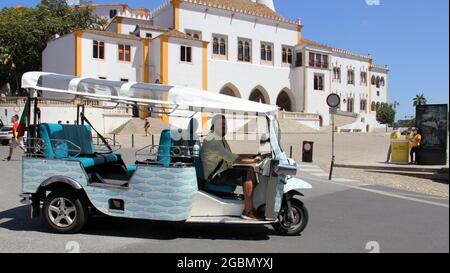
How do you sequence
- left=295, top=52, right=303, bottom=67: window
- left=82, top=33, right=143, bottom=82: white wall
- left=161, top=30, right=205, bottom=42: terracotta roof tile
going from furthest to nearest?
left=295, top=52, right=303, bottom=67: window < left=161, top=30, right=205, bottom=42: terracotta roof tile < left=82, top=33, right=143, bottom=82: white wall

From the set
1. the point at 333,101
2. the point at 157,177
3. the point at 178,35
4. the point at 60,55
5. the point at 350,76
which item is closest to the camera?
the point at 157,177

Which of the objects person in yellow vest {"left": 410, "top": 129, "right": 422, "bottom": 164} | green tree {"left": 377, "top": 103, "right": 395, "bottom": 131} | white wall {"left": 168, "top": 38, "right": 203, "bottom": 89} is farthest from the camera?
green tree {"left": 377, "top": 103, "right": 395, "bottom": 131}

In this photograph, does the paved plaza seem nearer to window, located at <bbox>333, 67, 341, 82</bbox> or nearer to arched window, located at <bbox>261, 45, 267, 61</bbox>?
arched window, located at <bbox>261, 45, 267, 61</bbox>

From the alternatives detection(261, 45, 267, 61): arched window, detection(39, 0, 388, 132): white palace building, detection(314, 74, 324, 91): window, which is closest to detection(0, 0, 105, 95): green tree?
detection(39, 0, 388, 132): white palace building

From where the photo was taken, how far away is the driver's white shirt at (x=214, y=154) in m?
6.82

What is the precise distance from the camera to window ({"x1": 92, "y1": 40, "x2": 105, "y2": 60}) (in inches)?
1816

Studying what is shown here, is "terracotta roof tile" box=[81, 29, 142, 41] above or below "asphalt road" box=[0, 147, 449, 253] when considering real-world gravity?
above

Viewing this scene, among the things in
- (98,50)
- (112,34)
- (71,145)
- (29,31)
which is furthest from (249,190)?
(29,31)

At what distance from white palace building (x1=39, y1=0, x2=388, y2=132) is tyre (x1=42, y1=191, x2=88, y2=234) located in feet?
118

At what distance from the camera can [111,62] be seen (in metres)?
47.1

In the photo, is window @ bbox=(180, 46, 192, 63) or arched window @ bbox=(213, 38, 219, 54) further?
arched window @ bbox=(213, 38, 219, 54)

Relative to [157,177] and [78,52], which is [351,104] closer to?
[78,52]

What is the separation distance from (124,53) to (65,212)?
43.2 metres

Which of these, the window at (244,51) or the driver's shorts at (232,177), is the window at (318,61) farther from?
the driver's shorts at (232,177)
